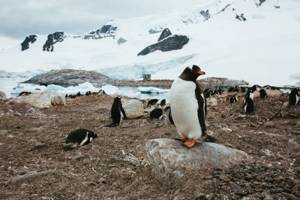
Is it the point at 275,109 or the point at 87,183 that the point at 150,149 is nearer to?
the point at 87,183

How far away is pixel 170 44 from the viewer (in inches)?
5143

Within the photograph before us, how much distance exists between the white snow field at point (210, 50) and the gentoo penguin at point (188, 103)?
49414 millimetres

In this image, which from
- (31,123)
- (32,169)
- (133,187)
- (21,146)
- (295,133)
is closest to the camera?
(133,187)

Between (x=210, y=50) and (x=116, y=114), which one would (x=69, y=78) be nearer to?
(x=210, y=50)

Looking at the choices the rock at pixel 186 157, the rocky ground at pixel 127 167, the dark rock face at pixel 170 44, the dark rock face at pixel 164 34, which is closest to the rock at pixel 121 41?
the dark rock face at pixel 164 34

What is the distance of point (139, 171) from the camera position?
219 inches

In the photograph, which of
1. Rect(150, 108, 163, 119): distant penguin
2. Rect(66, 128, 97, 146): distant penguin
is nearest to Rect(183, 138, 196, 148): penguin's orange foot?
Rect(66, 128, 97, 146): distant penguin

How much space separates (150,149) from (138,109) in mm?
6431

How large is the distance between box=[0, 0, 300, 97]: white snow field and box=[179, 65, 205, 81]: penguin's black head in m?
49.5

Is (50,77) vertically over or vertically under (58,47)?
under

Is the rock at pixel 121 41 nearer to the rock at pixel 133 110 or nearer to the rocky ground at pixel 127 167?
the rock at pixel 133 110

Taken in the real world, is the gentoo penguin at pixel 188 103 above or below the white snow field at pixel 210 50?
below

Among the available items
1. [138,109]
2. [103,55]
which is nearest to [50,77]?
[103,55]

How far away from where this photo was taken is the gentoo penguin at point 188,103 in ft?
18.0
